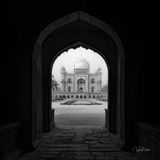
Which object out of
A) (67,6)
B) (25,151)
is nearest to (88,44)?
(67,6)

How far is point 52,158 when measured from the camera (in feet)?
13.9

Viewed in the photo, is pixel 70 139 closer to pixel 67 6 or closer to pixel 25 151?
pixel 25 151

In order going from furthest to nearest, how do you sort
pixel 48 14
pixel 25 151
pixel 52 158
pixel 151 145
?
pixel 48 14
pixel 25 151
pixel 52 158
pixel 151 145

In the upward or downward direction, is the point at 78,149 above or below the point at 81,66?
below

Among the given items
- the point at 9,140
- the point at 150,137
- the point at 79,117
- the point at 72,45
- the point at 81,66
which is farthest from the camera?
the point at 81,66

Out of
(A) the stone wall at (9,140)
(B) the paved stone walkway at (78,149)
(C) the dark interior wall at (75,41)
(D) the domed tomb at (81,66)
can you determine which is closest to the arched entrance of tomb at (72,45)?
(C) the dark interior wall at (75,41)

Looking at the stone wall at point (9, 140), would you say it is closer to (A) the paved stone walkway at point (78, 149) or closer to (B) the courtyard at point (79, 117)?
(A) the paved stone walkway at point (78, 149)

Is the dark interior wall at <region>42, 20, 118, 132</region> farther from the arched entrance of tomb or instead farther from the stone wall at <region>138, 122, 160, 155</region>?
the stone wall at <region>138, 122, 160, 155</region>

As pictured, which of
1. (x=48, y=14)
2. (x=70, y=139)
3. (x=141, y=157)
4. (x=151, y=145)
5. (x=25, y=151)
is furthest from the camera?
(x=70, y=139)

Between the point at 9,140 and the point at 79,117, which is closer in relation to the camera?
the point at 9,140

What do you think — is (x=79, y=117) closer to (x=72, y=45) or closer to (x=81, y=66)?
(x=72, y=45)

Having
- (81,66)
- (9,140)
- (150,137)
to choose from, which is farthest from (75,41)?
(81,66)

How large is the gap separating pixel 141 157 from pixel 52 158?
1821mm

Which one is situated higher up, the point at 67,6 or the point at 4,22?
the point at 67,6
